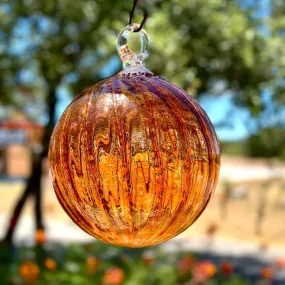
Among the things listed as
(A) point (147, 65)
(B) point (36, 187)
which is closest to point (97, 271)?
(A) point (147, 65)

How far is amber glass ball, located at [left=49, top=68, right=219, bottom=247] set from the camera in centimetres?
78

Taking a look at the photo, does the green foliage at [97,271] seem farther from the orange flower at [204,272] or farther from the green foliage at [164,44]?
the green foliage at [164,44]

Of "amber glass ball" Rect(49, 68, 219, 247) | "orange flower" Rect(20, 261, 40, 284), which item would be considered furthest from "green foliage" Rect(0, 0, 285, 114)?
"amber glass ball" Rect(49, 68, 219, 247)

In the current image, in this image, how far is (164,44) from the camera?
2949 millimetres

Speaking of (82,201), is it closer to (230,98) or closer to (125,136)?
(125,136)

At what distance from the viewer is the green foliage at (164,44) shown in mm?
3010

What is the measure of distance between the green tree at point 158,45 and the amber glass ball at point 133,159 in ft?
5.29

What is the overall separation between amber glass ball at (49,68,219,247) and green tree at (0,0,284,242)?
5.29ft

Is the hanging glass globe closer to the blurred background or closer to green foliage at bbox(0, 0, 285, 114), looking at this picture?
the blurred background

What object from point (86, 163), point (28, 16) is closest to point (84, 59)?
point (28, 16)

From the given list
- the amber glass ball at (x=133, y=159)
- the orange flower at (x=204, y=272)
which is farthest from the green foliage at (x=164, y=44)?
the amber glass ball at (x=133, y=159)

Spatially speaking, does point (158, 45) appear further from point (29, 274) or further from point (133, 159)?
point (133, 159)

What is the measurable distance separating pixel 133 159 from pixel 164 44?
7.43ft

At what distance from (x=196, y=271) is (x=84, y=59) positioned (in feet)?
6.61
